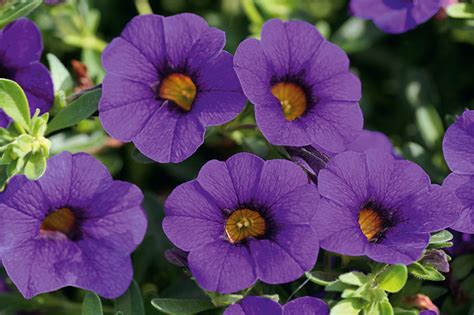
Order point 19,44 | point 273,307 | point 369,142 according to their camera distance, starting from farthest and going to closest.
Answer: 1. point 369,142
2. point 19,44
3. point 273,307

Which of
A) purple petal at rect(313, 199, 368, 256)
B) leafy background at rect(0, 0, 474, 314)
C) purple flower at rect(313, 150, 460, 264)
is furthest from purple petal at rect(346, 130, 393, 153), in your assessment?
purple petal at rect(313, 199, 368, 256)

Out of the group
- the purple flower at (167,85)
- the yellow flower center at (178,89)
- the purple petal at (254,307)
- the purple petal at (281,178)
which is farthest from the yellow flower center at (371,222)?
the yellow flower center at (178,89)

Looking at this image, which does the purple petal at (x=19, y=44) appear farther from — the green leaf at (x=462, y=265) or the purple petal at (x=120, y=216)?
the green leaf at (x=462, y=265)

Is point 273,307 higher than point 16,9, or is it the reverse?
point 16,9

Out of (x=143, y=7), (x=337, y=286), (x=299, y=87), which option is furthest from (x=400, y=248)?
(x=143, y=7)

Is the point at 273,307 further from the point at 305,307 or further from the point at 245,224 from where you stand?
the point at 245,224

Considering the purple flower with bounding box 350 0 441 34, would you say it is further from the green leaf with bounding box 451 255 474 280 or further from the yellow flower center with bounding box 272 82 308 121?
the green leaf with bounding box 451 255 474 280
